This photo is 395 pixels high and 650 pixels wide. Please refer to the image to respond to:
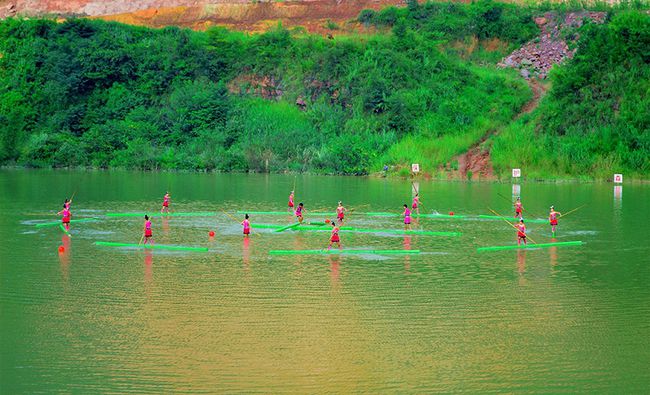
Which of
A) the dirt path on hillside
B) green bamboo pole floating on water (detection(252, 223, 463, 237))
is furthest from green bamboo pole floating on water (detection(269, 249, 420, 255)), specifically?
the dirt path on hillside

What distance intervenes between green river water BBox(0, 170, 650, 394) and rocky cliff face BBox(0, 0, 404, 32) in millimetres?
68328

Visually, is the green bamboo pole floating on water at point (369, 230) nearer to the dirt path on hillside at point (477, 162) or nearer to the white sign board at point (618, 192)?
the white sign board at point (618, 192)

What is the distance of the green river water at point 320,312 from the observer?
61.0ft

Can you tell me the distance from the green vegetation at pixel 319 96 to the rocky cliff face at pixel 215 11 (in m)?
4.23

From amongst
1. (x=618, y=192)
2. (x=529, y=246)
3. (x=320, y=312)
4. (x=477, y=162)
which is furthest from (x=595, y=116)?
(x=320, y=312)

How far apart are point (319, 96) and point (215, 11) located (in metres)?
23.9

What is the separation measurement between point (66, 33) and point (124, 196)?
5073 cm

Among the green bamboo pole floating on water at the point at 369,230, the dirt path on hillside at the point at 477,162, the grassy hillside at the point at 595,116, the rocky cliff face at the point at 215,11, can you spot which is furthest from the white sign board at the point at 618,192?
the rocky cliff face at the point at 215,11

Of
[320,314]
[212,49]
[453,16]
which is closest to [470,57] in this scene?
[453,16]

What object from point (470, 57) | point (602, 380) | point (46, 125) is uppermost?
point (470, 57)

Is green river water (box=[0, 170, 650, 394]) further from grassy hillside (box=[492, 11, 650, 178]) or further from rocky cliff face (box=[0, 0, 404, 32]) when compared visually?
rocky cliff face (box=[0, 0, 404, 32])

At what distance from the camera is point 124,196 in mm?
56719

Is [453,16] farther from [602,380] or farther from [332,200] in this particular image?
[602,380]

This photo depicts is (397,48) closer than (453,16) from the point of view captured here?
Yes
